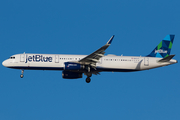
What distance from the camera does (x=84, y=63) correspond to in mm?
58938

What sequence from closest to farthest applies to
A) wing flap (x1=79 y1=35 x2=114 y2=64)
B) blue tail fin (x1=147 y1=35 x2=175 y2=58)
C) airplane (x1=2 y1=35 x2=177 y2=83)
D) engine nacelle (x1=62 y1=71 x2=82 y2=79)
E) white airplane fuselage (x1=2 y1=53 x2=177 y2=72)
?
wing flap (x1=79 y1=35 x2=114 y2=64) → airplane (x1=2 y1=35 x2=177 y2=83) → white airplane fuselage (x1=2 y1=53 x2=177 y2=72) → engine nacelle (x1=62 y1=71 x2=82 y2=79) → blue tail fin (x1=147 y1=35 x2=175 y2=58)

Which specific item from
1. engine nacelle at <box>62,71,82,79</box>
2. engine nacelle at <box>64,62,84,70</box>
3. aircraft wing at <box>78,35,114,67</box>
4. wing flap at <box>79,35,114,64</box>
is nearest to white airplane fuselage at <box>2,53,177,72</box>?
aircraft wing at <box>78,35,114,67</box>

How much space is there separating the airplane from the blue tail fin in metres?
0.29

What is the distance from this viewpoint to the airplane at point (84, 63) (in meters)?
58.7

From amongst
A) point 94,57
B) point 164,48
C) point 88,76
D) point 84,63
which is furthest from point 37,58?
point 164,48

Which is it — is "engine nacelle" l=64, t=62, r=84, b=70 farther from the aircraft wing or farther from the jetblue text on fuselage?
the jetblue text on fuselage

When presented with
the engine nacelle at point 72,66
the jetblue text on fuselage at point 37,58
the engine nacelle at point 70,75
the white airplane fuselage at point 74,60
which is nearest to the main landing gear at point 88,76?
the engine nacelle at point 70,75

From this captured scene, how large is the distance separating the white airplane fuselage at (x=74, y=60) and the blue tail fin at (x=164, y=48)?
1.77 meters

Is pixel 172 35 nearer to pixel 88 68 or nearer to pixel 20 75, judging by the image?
pixel 88 68

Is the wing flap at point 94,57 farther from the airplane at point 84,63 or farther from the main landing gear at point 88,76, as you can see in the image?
the main landing gear at point 88,76

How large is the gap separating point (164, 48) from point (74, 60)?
17296 millimetres

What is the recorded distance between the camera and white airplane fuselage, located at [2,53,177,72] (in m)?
59.6

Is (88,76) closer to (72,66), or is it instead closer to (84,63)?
(84,63)

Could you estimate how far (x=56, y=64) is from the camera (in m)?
59.7
